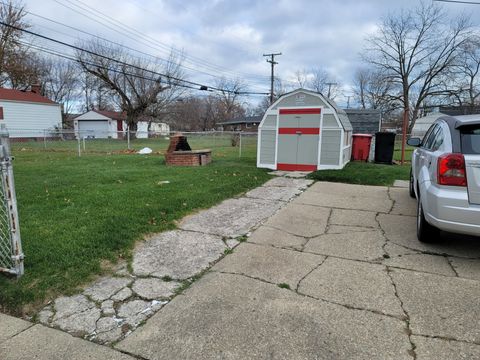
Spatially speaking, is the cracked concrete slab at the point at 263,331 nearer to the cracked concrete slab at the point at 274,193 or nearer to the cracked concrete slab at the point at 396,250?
the cracked concrete slab at the point at 396,250

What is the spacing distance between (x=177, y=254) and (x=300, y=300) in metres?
1.65

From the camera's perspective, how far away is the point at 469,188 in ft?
10.9

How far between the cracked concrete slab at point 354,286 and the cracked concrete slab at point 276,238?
0.65m

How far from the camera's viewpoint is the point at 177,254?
3.90 m

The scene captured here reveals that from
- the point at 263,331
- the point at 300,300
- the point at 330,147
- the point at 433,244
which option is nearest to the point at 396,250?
the point at 433,244

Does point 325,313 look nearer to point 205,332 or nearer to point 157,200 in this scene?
point 205,332

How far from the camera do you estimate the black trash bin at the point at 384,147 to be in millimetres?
12281

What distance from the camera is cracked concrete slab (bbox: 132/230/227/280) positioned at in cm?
348

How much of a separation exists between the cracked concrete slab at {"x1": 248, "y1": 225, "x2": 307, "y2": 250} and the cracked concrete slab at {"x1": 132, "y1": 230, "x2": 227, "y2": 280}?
0.50 metres

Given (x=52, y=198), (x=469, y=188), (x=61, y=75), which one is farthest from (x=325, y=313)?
(x=61, y=75)

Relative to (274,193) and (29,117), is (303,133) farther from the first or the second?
(29,117)

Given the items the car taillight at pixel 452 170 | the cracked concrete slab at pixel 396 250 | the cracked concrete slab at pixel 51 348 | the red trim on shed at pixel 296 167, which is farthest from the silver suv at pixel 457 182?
the red trim on shed at pixel 296 167

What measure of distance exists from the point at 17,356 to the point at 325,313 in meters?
2.21

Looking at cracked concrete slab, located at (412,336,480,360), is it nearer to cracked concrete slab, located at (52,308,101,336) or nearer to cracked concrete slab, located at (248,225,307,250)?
cracked concrete slab, located at (248,225,307,250)
